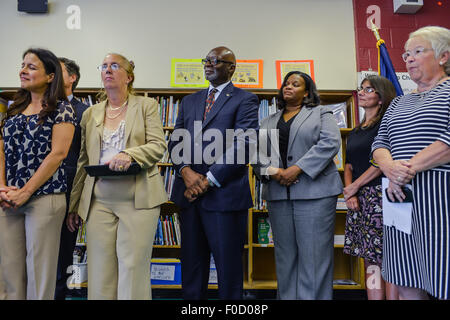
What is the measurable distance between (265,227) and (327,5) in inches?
96.5

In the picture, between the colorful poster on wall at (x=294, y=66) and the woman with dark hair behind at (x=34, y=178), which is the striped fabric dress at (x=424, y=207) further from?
the colorful poster on wall at (x=294, y=66)

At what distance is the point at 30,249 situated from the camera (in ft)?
4.79

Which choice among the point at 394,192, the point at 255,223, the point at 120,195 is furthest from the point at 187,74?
the point at 394,192

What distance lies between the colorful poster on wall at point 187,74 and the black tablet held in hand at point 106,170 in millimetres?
1878

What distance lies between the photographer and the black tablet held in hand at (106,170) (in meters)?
1.51

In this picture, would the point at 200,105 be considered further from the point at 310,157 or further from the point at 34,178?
the point at 34,178

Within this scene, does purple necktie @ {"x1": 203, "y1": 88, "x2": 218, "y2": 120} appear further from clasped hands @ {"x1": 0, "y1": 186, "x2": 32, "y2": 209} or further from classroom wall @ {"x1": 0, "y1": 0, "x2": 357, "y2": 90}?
classroom wall @ {"x1": 0, "y1": 0, "x2": 357, "y2": 90}

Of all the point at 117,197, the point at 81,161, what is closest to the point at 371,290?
the point at 117,197

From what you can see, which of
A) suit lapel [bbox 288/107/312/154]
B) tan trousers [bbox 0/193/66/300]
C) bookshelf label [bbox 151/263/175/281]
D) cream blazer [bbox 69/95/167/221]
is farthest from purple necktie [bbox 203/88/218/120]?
bookshelf label [bbox 151/263/175/281]

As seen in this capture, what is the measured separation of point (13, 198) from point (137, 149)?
566 millimetres

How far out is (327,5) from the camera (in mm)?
3566

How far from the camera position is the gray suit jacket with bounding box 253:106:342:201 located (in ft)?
6.12

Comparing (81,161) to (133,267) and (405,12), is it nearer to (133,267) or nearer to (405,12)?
(133,267)

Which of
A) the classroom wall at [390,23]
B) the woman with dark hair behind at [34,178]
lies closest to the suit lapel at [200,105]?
A: the woman with dark hair behind at [34,178]
